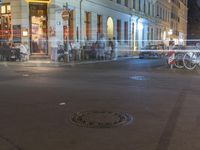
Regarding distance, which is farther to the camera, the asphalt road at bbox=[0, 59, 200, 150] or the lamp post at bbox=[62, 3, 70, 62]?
the lamp post at bbox=[62, 3, 70, 62]

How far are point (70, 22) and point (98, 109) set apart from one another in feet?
73.8

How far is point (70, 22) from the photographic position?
30781mm

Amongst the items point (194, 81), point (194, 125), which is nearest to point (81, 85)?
point (194, 81)

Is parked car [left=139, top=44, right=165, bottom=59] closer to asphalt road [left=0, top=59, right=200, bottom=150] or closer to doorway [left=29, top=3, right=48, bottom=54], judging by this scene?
doorway [left=29, top=3, right=48, bottom=54]

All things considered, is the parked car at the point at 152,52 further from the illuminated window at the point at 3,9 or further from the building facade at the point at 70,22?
the illuminated window at the point at 3,9

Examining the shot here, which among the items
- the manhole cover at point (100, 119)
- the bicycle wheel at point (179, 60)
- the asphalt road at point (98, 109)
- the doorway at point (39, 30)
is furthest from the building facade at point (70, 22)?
the manhole cover at point (100, 119)

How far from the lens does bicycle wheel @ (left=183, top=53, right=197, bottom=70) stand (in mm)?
20359

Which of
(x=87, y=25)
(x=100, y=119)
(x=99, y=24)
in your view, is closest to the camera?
(x=100, y=119)

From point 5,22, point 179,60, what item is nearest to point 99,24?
point 5,22

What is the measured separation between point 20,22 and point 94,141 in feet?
75.6

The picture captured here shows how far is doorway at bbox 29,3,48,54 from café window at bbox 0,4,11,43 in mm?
1691

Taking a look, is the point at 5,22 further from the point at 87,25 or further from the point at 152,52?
the point at 152,52

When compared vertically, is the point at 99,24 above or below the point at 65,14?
below

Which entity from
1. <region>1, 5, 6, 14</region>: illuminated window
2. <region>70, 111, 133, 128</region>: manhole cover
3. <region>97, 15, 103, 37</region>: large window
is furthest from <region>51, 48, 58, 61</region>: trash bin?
<region>70, 111, 133, 128</region>: manhole cover
